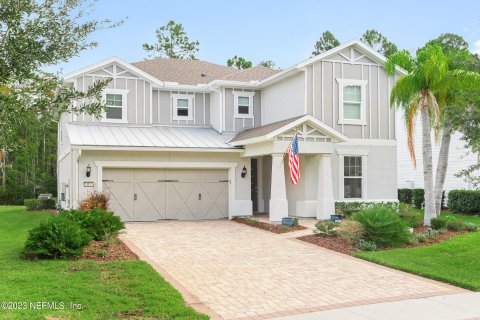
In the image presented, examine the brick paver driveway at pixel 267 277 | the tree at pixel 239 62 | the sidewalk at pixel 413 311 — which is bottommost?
the sidewalk at pixel 413 311

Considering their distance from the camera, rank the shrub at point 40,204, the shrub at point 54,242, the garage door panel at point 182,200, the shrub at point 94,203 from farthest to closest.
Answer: the shrub at point 40,204 → the garage door panel at point 182,200 → the shrub at point 94,203 → the shrub at point 54,242

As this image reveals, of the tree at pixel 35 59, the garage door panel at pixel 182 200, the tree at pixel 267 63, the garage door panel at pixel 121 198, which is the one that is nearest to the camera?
the tree at pixel 35 59

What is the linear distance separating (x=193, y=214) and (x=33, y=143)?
2063 cm

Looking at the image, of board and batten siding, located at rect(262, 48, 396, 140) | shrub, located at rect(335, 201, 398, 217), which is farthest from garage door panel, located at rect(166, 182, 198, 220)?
shrub, located at rect(335, 201, 398, 217)

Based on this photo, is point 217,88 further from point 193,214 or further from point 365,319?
point 365,319

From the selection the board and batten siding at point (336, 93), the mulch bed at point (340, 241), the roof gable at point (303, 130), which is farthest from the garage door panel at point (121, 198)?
the mulch bed at point (340, 241)

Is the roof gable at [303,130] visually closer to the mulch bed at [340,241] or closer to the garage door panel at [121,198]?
the mulch bed at [340,241]

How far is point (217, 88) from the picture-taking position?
77.5 feet

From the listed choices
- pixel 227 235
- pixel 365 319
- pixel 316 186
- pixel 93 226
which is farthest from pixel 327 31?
pixel 365 319

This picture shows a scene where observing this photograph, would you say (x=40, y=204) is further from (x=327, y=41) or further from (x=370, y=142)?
(x=327, y=41)

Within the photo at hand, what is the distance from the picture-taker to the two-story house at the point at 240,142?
65.1 ft

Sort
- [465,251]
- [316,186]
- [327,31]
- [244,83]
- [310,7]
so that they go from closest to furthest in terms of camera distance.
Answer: [465,251] → [310,7] → [316,186] → [244,83] → [327,31]

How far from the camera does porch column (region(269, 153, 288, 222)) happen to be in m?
19.1

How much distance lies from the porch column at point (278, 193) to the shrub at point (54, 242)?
358 inches
